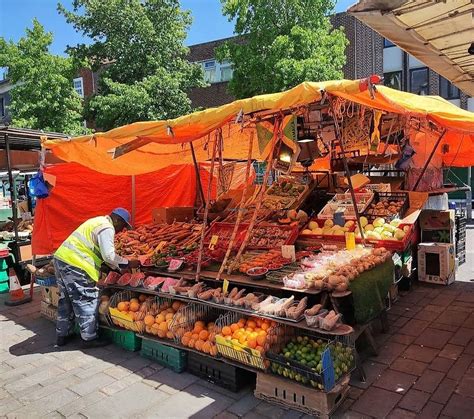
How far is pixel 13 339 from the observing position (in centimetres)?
573

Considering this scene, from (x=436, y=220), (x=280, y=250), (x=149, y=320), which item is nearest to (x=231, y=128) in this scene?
(x=280, y=250)

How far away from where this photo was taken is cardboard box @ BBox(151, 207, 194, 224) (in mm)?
8125

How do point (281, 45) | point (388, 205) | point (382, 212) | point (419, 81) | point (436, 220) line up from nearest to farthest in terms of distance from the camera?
point (382, 212) < point (388, 205) < point (436, 220) < point (281, 45) < point (419, 81)

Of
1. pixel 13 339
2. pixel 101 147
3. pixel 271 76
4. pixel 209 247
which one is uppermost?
pixel 271 76

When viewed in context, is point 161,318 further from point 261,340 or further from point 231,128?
point 231,128

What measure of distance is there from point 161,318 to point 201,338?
70 centimetres

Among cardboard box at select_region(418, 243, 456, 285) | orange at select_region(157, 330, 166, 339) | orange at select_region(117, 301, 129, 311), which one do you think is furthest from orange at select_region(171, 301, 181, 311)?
cardboard box at select_region(418, 243, 456, 285)

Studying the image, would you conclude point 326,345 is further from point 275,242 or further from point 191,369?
point 275,242

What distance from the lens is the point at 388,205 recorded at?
21.4ft

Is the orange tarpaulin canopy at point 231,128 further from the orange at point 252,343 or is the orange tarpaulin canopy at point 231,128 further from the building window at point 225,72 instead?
the building window at point 225,72

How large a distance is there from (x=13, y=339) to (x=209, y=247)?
10.3 ft

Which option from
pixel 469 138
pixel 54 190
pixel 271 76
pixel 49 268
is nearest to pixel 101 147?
pixel 49 268

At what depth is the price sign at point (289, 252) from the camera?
5.26 meters

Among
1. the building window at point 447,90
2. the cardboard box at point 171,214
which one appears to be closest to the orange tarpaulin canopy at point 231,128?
the cardboard box at point 171,214
